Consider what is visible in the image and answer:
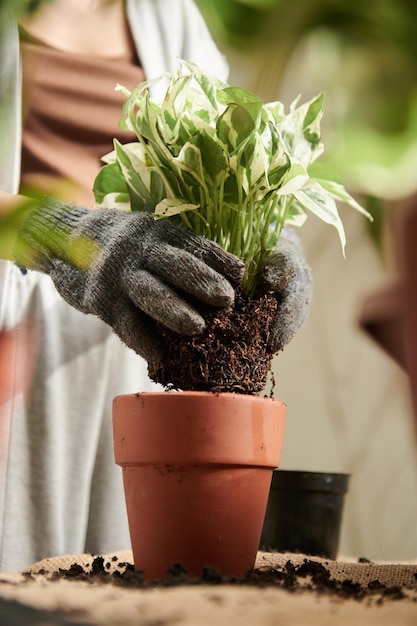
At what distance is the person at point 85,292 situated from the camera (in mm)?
701

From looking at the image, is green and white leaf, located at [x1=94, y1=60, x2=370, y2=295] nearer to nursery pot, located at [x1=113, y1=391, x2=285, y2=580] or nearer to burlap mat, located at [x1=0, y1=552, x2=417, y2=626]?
nursery pot, located at [x1=113, y1=391, x2=285, y2=580]

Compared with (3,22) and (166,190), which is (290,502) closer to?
(166,190)

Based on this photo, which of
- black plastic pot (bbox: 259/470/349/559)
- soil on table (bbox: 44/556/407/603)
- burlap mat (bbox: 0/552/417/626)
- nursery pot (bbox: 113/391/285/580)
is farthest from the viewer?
black plastic pot (bbox: 259/470/349/559)

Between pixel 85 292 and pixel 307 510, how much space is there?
612mm

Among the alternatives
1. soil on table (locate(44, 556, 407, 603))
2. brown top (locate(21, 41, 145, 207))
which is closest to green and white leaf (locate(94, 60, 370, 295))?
soil on table (locate(44, 556, 407, 603))

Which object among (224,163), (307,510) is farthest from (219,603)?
(307,510)

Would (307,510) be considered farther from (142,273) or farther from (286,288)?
(142,273)

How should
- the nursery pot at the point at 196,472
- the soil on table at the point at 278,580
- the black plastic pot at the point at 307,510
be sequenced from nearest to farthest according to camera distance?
the soil on table at the point at 278,580, the nursery pot at the point at 196,472, the black plastic pot at the point at 307,510

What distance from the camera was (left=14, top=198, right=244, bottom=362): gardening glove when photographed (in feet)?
2.19

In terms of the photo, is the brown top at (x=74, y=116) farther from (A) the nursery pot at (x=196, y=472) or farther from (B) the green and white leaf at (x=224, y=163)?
(A) the nursery pot at (x=196, y=472)

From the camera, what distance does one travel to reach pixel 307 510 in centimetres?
113

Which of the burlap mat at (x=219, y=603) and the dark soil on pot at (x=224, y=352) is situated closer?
the burlap mat at (x=219, y=603)

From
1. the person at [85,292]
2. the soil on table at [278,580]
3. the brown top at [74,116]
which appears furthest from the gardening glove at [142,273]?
the brown top at [74,116]

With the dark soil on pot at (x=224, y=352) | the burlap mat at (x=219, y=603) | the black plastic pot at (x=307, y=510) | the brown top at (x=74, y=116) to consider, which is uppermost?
the brown top at (x=74, y=116)
